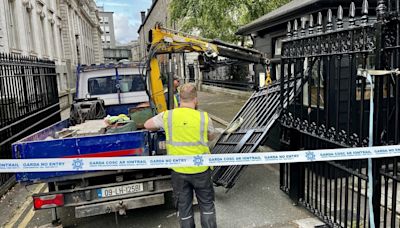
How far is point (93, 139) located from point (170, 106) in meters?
1.71

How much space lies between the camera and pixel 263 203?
4.81m

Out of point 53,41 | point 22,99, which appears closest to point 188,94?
point 22,99

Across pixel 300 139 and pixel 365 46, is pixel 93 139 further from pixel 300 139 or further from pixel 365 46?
pixel 365 46

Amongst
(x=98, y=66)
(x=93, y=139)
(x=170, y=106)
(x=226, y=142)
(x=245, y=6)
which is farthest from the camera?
(x=245, y=6)

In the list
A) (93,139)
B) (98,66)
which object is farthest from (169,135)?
(98,66)

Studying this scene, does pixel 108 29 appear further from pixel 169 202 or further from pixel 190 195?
pixel 190 195

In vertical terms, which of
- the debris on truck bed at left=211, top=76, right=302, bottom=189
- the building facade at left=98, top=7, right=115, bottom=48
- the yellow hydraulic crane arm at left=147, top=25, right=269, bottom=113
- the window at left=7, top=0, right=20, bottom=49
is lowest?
the debris on truck bed at left=211, top=76, right=302, bottom=189

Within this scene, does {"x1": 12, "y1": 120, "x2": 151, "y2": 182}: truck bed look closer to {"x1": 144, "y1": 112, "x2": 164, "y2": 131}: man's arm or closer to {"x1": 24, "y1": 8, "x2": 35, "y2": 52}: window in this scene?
{"x1": 144, "y1": 112, "x2": 164, "y2": 131}: man's arm

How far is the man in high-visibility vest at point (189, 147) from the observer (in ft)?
10.9

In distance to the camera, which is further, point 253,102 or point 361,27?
point 253,102

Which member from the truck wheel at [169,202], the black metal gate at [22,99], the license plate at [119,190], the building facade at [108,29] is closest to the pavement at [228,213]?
the truck wheel at [169,202]

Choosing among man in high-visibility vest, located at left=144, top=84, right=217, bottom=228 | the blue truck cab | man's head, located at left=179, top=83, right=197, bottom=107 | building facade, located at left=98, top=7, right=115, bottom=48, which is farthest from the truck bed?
building facade, located at left=98, top=7, right=115, bottom=48

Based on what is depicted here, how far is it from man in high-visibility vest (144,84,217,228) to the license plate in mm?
819

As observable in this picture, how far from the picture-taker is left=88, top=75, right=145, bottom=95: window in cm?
738
